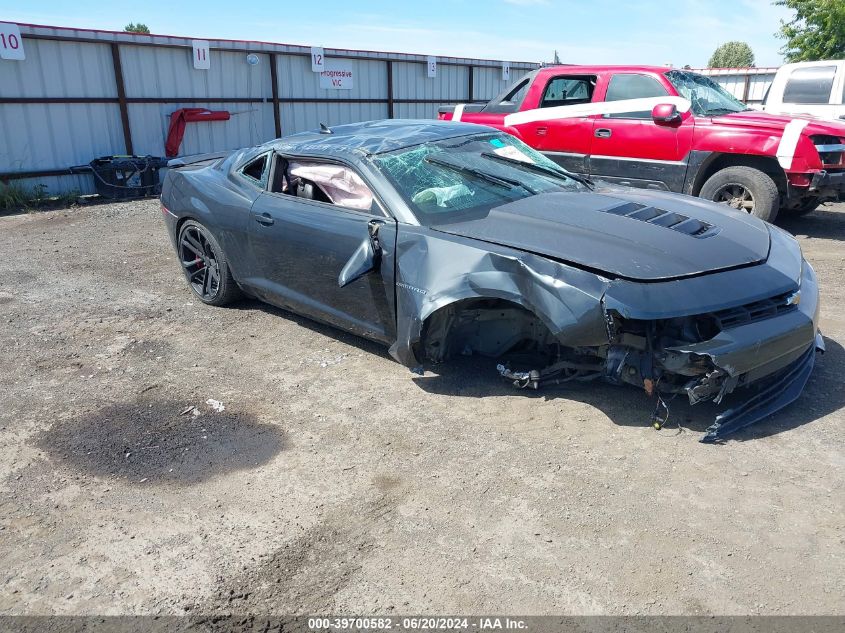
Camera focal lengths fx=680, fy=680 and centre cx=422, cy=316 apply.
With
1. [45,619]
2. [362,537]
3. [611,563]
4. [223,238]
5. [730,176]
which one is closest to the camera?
[45,619]

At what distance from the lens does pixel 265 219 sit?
15.0ft

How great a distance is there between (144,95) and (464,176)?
9940mm

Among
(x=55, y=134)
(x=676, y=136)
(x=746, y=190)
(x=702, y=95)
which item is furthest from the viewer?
(x=55, y=134)

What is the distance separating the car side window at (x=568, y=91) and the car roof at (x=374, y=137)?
3.95 meters

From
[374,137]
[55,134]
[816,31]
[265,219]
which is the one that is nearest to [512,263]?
[374,137]

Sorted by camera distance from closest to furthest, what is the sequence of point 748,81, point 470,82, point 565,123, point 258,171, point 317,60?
1. point 258,171
2. point 565,123
3. point 317,60
4. point 470,82
5. point 748,81

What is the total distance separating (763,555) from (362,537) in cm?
151

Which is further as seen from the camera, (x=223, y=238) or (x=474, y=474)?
(x=223, y=238)

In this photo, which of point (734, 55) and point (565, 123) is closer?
point (565, 123)

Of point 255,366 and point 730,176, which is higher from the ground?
point 730,176

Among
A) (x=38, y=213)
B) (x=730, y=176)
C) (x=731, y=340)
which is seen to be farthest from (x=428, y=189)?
(x=38, y=213)

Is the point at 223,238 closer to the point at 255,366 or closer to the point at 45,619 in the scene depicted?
the point at 255,366

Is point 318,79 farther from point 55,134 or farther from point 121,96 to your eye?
point 55,134

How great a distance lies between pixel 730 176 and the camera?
7270 millimetres
